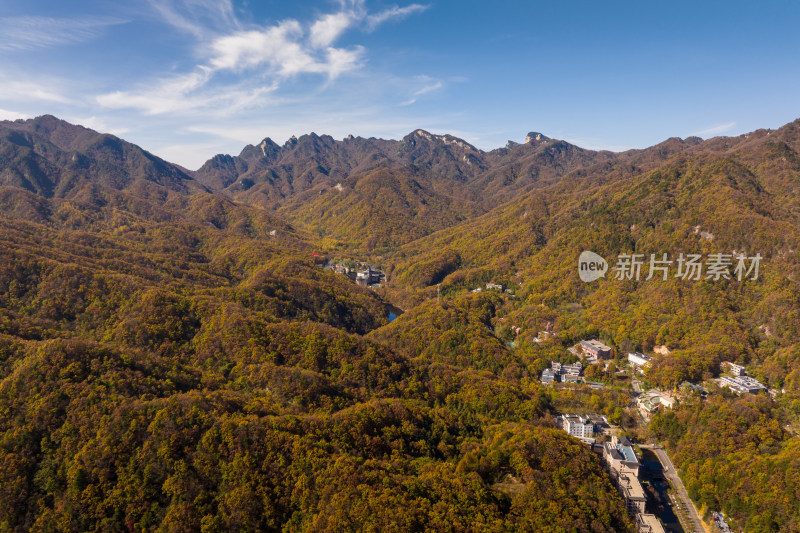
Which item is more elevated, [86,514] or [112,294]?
[112,294]

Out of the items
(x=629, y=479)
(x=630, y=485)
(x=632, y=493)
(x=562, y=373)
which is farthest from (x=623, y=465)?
(x=562, y=373)

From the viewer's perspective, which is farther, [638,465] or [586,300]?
[586,300]

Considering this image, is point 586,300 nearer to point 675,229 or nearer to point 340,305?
point 675,229

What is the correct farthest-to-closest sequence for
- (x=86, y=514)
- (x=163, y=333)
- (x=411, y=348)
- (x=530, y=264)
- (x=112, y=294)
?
(x=530, y=264)
(x=411, y=348)
(x=112, y=294)
(x=163, y=333)
(x=86, y=514)

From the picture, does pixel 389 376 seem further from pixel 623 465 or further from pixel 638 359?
pixel 638 359

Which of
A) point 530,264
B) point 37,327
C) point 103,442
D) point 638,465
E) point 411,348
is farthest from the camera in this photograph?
point 530,264

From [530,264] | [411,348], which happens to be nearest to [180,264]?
[411,348]
